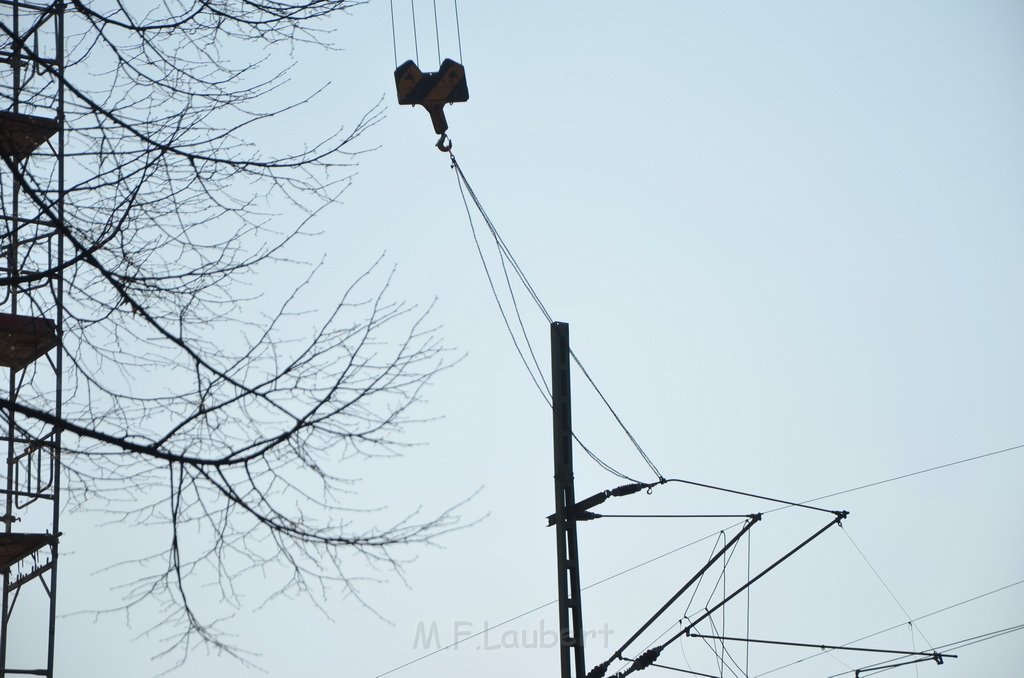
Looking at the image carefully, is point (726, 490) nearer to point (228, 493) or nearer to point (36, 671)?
point (36, 671)

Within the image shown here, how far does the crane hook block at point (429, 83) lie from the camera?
1192cm

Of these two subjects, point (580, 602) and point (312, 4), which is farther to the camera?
point (580, 602)

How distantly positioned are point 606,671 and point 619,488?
1.77m

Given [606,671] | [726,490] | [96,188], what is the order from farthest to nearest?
[726,490]
[606,671]
[96,188]

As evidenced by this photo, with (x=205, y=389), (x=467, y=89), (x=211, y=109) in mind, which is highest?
(x=467, y=89)

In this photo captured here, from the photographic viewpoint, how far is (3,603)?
30.9 ft

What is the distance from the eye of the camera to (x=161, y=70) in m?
6.00

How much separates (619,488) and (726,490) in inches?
60.3

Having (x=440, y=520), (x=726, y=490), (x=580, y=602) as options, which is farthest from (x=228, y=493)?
(x=726, y=490)

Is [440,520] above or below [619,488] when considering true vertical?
below

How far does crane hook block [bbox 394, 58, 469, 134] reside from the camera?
469 inches

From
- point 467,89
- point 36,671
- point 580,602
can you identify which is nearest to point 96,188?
point 36,671

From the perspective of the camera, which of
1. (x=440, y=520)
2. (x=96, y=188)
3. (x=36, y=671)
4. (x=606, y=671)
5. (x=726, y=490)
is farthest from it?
(x=726, y=490)

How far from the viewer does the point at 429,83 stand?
470 inches
